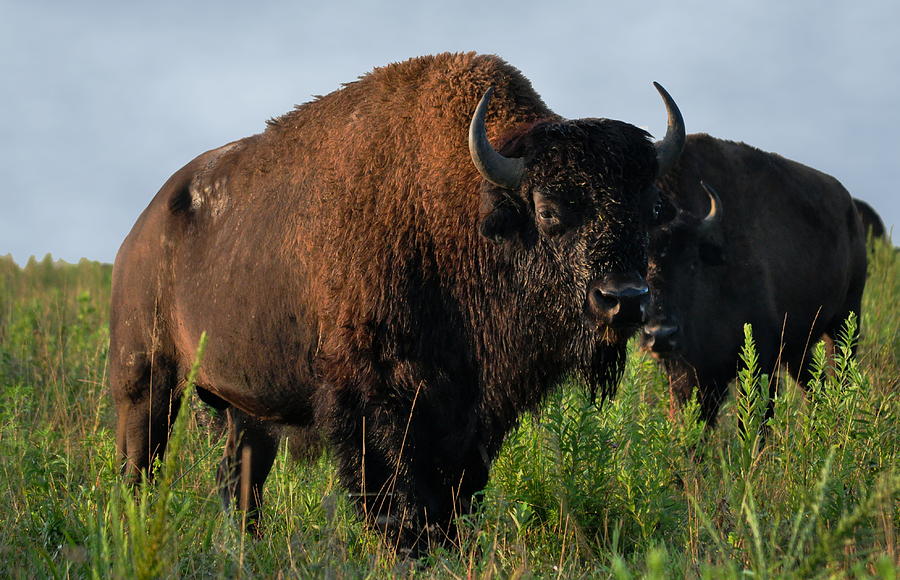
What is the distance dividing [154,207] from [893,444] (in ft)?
15.2

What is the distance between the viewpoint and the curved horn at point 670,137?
4664 millimetres

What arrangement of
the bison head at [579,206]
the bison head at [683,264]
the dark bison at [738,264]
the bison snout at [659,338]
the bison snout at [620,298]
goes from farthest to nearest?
the dark bison at [738,264] < the bison head at [683,264] < the bison snout at [659,338] < the bison head at [579,206] < the bison snout at [620,298]

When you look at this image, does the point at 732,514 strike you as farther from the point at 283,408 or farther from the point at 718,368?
the point at 718,368

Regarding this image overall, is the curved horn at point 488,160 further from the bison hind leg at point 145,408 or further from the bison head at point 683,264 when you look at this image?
the bison head at point 683,264

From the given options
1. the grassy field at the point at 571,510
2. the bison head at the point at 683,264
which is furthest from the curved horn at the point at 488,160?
the bison head at the point at 683,264

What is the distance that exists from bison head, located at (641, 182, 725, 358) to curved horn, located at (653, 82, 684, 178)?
2771mm

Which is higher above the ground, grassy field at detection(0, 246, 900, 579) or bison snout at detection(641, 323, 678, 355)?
bison snout at detection(641, 323, 678, 355)

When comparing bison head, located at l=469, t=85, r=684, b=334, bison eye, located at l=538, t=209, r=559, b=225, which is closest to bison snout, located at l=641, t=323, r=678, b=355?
bison head, located at l=469, t=85, r=684, b=334

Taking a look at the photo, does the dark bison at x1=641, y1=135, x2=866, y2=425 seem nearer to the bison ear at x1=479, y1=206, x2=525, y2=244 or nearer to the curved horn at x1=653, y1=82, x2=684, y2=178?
the curved horn at x1=653, y1=82, x2=684, y2=178

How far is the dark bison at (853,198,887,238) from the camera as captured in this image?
12.7 meters

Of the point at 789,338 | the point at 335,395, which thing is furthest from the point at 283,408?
the point at 789,338

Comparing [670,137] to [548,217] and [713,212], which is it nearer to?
[548,217]

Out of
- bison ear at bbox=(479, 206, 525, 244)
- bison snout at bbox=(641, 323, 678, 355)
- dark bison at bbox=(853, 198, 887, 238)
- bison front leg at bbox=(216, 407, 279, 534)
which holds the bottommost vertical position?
bison front leg at bbox=(216, 407, 279, 534)

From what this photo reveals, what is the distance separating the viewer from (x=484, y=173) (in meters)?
4.19
